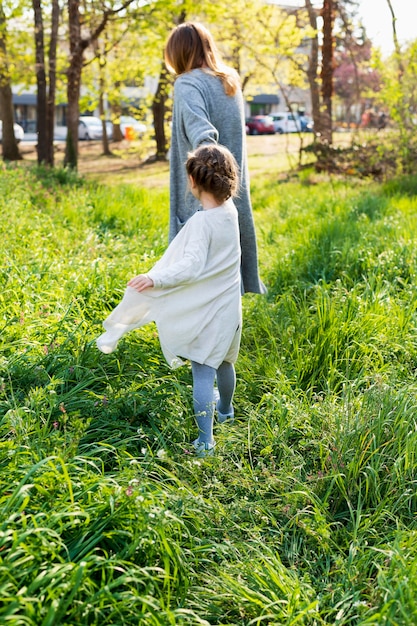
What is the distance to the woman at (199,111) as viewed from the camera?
137 inches

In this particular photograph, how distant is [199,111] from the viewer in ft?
11.5

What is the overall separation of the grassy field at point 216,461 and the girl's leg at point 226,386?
0.31 feet

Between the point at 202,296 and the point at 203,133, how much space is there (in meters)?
0.82

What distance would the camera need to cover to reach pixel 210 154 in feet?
10.2

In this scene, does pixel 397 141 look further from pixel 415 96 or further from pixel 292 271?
pixel 292 271

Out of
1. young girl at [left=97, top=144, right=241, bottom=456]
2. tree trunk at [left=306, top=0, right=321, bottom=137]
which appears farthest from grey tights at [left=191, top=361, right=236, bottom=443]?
tree trunk at [left=306, top=0, right=321, bottom=137]

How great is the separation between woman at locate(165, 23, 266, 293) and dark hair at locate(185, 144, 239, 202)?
30cm

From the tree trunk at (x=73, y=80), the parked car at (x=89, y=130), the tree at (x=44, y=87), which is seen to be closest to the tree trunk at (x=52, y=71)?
the tree at (x=44, y=87)

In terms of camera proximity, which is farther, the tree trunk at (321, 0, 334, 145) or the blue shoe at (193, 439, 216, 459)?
the tree trunk at (321, 0, 334, 145)

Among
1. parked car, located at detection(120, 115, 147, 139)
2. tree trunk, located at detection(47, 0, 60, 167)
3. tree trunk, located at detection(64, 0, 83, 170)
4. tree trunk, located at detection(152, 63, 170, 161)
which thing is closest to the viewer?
tree trunk, located at detection(64, 0, 83, 170)

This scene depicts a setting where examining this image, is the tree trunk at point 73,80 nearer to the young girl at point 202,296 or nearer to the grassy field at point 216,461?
the grassy field at point 216,461

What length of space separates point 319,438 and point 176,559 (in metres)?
1.13

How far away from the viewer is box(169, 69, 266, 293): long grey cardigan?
3479 mm

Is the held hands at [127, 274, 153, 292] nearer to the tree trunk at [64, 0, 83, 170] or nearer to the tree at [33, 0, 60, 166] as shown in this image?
the tree trunk at [64, 0, 83, 170]
